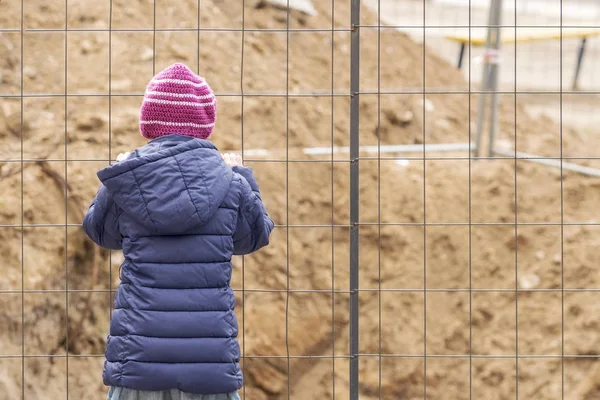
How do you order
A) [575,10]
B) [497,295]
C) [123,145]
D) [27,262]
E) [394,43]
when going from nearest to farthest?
[27,262] < [123,145] < [497,295] < [394,43] < [575,10]

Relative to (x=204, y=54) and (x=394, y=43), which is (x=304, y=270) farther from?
(x=394, y=43)

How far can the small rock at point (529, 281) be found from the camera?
7.83 meters

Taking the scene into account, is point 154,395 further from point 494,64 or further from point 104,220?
point 494,64

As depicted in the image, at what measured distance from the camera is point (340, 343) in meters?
7.43

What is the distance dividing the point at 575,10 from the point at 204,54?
12.2 meters

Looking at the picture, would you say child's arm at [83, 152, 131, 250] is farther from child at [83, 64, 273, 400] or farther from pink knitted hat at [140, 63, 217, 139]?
pink knitted hat at [140, 63, 217, 139]

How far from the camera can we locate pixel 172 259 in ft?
9.55

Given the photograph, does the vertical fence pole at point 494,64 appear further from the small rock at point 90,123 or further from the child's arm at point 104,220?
the child's arm at point 104,220

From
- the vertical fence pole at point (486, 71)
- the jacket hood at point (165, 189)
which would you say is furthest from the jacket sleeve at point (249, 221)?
the vertical fence pole at point (486, 71)

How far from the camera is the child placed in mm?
2859

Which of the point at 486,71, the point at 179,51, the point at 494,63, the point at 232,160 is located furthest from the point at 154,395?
the point at 486,71

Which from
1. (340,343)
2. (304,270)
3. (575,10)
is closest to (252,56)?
(304,270)

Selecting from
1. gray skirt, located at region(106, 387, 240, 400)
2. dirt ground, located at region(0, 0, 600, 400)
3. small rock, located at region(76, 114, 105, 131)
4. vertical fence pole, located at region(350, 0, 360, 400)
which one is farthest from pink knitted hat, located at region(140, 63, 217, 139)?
small rock, located at region(76, 114, 105, 131)

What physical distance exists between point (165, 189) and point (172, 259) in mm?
245
